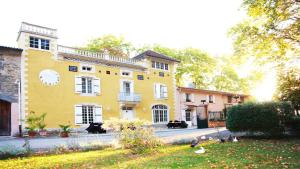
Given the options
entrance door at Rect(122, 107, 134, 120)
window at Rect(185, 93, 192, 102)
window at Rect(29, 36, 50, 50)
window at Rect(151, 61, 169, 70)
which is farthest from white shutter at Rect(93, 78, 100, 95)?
window at Rect(185, 93, 192, 102)

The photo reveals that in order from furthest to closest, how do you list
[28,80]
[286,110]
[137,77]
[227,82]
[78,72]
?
[227,82]
[137,77]
[78,72]
[28,80]
[286,110]

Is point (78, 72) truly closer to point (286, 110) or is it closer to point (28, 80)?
point (28, 80)

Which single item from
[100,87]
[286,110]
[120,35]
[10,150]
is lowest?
[10,150]

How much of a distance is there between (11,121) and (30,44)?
6.22m

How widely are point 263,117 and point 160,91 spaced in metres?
18.6

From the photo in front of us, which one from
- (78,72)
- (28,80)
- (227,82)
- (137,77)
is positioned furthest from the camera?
(227,82)

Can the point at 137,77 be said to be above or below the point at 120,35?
below

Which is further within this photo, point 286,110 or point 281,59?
point 286,110

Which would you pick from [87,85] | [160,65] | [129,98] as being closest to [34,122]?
[87,85]

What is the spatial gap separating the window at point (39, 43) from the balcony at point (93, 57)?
3.26ft

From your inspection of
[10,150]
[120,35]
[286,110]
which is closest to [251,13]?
[286,110]

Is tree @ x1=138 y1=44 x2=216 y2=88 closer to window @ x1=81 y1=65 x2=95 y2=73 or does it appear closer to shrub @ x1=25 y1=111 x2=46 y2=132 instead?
window @ x1=81 y1=65 x2=95 y2=73

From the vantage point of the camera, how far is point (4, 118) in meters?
19.7

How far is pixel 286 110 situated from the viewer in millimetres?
12492
